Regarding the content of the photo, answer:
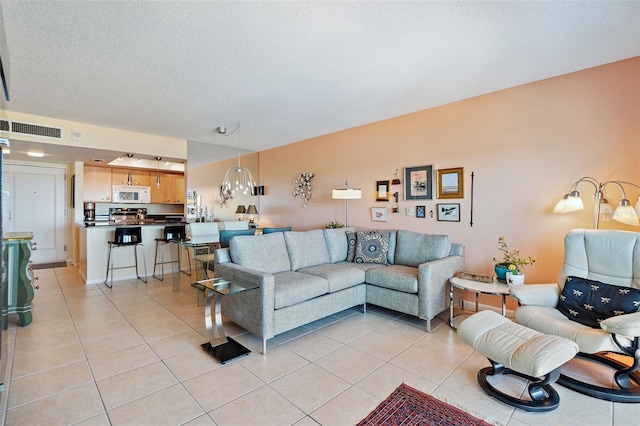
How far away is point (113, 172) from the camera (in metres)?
6.79

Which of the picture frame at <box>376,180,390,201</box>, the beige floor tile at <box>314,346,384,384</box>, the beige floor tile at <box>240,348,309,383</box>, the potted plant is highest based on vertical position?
the picture frame at <box>376,180,390,201</box>

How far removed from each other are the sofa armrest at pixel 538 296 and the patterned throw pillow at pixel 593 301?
0.05 m

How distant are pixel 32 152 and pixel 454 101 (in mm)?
6767

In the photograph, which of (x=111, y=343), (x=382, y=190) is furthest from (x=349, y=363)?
(x=382, y=190)

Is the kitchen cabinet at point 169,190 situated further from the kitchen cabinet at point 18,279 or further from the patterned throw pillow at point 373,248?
the patterned throw pillow at point 373,248

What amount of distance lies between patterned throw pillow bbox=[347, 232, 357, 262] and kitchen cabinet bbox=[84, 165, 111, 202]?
5866 mm

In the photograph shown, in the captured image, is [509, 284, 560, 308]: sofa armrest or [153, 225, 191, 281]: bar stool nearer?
[509, 284, 560, 308]: sofa armrest

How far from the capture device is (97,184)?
659 cm

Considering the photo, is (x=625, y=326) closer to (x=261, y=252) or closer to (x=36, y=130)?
(x=261, y=252)

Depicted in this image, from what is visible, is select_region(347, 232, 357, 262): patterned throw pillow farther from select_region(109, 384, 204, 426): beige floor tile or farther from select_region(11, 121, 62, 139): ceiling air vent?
select_region(11, 121, 62, 139): ceiling air vent

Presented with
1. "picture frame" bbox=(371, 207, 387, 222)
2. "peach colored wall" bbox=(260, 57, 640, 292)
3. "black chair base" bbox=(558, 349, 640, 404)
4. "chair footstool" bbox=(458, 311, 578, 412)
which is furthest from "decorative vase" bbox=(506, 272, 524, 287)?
"picture frame" bbox=(371, 207, 387, 222)

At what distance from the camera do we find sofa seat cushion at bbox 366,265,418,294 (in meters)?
3.09

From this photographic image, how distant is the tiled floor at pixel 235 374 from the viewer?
5.87ft

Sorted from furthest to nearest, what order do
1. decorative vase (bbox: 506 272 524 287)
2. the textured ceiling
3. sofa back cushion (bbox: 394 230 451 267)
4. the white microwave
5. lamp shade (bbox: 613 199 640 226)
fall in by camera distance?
the white microwave < sofa back cushion (bbox: 394 230 451 267) < decorative vase (bbox: 506 272 524 287) < lamp shade (bbox: 613 199 640 226) < the textured ceiling
